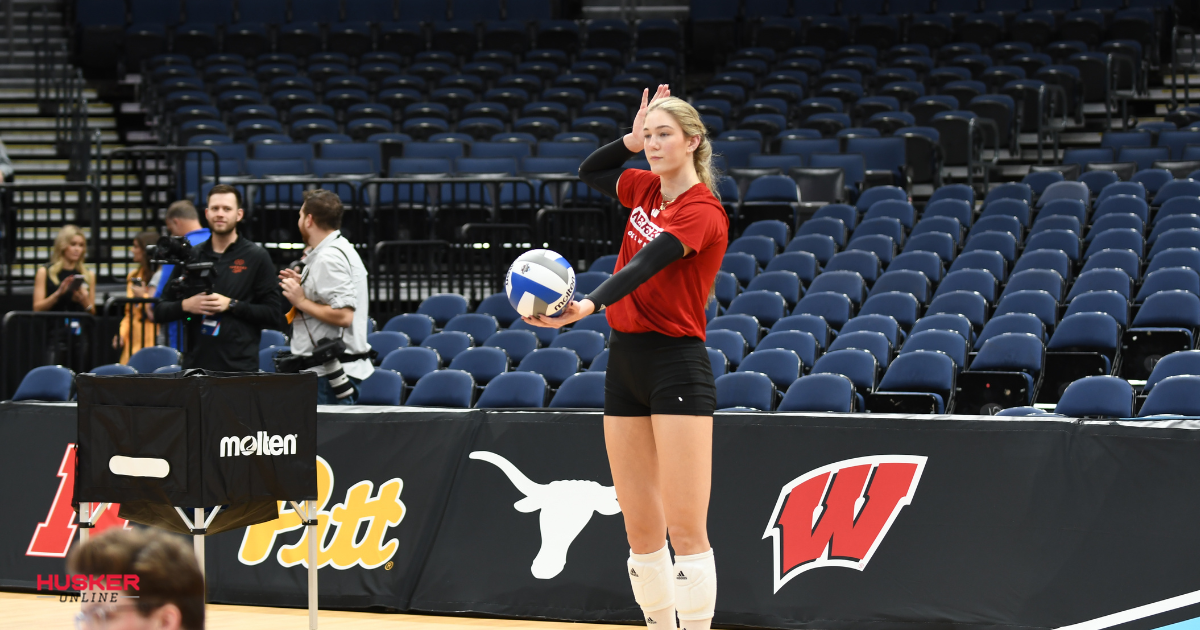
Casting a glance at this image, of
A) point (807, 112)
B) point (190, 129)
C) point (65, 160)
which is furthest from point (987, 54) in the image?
point (65, 160)

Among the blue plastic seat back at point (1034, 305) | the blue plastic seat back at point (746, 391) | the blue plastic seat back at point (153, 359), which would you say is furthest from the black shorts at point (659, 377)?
the blue plastic seat back at point (1034, 305)

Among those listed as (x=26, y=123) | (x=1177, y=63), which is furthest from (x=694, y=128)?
(x=1177, y=63)

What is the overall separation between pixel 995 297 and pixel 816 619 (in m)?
5.04

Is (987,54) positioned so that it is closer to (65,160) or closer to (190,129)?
(190,129)

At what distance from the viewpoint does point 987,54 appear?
16.6m

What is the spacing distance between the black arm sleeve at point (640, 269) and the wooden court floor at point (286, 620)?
2171 mm

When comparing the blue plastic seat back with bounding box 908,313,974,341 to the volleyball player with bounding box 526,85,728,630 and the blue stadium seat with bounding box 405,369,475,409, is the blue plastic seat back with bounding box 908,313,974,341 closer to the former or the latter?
the blue stadium seat with bounding box 405,369,475,409

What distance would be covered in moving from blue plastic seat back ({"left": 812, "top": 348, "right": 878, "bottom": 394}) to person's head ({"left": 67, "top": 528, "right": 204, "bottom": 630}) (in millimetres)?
5983

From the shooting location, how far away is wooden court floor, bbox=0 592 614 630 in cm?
507

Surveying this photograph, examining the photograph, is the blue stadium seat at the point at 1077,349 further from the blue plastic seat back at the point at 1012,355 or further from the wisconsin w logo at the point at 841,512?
the wisconsin w logo at the point at 841,512

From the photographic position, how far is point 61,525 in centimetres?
596

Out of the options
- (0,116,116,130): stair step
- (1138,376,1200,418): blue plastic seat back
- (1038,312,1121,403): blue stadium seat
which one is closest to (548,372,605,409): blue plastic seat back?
(1138,376,1200,418): blue plastic seat back

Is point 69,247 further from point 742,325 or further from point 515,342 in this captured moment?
point 742,325

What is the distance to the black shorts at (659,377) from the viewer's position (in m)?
3.54
